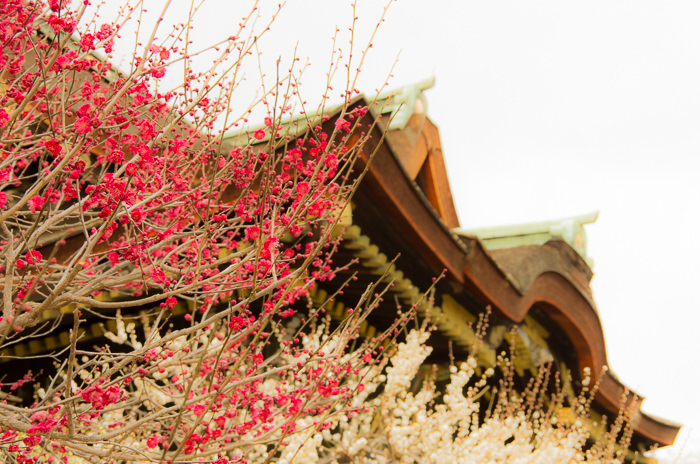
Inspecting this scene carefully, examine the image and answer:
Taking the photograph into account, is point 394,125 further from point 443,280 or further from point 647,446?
point 647,446

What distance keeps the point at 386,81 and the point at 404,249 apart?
333 centimetres

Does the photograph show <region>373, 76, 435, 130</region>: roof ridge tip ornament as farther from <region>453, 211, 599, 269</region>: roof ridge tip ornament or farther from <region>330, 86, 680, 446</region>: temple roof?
<region>453, 211, 599, 269</region>: roof ridge tip ornament

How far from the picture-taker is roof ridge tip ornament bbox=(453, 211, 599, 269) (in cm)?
823

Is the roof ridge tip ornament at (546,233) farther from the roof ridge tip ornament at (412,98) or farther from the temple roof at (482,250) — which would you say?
the roof ridge tip ornament at (412,98)

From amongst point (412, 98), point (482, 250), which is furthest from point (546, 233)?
point (412, 98)

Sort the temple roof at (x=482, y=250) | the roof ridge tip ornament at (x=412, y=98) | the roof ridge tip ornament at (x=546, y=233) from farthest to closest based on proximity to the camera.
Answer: the roof ridge tip ornament at (x=412, y=98)
the roof ridge tip ornament at (x=546, y=233)
the temple roof at (x=482, y=250)

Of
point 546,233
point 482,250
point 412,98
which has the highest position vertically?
point 412,98

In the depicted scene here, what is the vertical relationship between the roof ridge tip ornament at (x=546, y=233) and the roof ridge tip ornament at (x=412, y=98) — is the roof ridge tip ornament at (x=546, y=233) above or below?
below

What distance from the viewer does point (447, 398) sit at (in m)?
6.79

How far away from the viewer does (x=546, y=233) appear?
27.9 ft

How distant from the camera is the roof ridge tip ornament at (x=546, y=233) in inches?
324

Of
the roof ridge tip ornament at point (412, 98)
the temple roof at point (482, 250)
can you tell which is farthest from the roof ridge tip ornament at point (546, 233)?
the roof ridge tip ornament at point (412, 98)

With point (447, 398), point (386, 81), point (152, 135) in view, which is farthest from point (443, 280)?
point (152, 135)

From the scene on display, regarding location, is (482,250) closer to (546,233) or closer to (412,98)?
(546,233)
